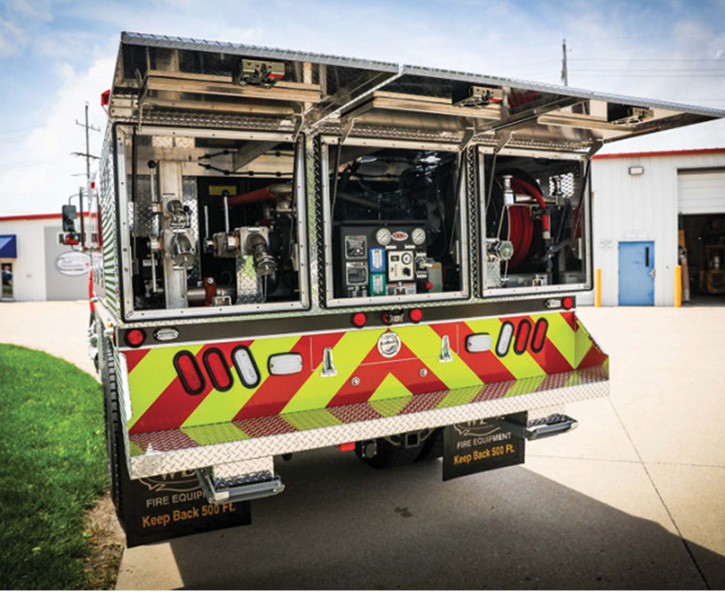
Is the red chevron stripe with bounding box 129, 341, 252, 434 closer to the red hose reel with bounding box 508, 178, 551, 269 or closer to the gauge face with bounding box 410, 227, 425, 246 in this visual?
the gauge face with bounding box 410, 227, 425, 246

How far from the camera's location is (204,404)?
3193mm

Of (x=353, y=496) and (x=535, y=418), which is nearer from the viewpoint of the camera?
(x=535, y=418)

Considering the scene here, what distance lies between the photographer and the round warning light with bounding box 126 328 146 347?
3000 millimetres

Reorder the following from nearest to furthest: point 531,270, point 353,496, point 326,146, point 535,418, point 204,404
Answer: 1. point 204,404
2. point 326,146
3. point 535,418
4. point 353,496
5. point 531,270

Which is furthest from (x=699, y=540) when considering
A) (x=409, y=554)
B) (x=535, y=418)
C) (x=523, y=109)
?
(x=523, y=109)

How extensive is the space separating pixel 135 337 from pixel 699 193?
61.2ft

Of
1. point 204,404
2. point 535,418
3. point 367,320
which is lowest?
point 535,418

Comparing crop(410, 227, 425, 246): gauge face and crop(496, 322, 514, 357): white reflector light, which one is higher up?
crop(410, 227, 425, 246): gauge face

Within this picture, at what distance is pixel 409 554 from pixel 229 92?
2.56m

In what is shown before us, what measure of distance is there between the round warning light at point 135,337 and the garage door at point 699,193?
59.9 ft

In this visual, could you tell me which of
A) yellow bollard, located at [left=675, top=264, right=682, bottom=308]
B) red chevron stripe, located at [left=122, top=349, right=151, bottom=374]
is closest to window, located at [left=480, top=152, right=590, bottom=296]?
red chevron stripe, located at [left=122, top=349, right=151, bottom=374]

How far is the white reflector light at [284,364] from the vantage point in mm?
3338

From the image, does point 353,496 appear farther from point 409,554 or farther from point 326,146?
point 326,146

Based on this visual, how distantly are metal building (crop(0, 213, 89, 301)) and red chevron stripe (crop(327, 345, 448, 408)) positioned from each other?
2747 cm
